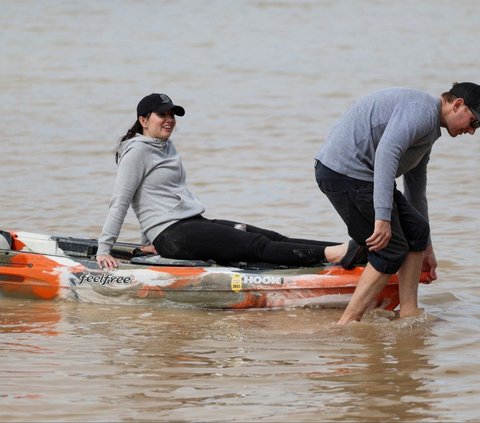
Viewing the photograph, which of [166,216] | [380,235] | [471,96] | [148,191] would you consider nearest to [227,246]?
[166,216]

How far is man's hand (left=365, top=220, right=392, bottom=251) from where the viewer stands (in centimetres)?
690

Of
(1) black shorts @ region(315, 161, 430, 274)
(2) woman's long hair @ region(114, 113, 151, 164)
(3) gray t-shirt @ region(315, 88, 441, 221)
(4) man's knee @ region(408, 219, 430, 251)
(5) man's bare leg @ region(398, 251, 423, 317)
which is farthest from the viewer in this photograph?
(2) woman's long hair @ region(114, 113, 151, 164)

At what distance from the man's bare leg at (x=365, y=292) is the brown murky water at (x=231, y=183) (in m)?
0.08

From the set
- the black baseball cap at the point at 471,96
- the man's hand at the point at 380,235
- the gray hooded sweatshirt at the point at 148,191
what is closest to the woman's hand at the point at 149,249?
the gray hooded sweatshirt at the point at 148,191

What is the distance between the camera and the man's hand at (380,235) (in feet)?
22.6

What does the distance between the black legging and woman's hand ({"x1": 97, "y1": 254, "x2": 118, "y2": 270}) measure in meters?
0.30

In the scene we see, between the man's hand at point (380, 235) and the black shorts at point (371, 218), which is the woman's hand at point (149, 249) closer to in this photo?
the black shorts at point (371, 218)

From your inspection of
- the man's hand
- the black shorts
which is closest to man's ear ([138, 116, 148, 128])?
the black shorts

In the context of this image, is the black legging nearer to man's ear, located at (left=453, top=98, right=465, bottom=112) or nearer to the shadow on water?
the shadow on water

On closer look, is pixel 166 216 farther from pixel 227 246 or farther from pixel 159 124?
pixel 159 124

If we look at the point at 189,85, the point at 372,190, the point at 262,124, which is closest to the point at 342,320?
the point at 372,190

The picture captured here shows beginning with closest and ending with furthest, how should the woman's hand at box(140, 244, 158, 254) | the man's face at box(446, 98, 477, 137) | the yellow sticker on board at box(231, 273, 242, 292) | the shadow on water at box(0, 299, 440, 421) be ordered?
1. the shadow on water at box(0, 299, 440, 421)
2. the man's face at box(446, 98, 477, 137)
3. the yellow sticker on board at box(231, 273, 242, 292)
4. the woman's hand at box(140, 244, 158, 254)

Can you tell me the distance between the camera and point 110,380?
6.42m

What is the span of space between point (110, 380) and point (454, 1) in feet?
77.5
